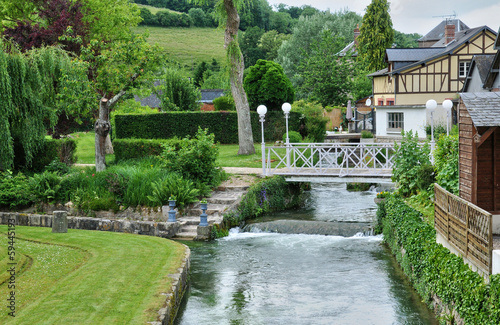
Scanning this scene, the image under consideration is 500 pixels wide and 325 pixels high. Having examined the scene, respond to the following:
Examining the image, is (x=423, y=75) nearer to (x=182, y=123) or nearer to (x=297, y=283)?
(x=182, y=123)

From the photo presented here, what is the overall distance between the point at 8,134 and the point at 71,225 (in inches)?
213

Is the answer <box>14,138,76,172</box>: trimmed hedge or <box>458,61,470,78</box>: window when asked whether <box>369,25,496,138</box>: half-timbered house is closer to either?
<box>458,61,470,78</box>: window

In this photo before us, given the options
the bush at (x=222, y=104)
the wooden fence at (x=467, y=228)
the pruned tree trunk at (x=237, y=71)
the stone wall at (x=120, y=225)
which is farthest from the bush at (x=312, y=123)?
the wooden fence at (x=467, y=228)

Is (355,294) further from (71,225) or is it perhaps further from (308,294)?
(71,225)

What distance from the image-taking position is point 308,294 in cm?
1187

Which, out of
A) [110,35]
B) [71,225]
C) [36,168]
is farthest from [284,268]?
[110,35]

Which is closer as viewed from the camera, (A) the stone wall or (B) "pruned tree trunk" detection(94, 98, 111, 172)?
(A) the stone wall

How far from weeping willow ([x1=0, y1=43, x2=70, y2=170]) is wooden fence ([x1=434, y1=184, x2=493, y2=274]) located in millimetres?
16085

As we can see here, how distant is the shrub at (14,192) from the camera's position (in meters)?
19.8

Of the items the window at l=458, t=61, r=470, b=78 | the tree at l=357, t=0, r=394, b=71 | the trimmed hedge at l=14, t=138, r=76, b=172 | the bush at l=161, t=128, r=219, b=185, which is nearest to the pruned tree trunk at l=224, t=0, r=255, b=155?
the bush at l=161, t=128, r=219, b=185

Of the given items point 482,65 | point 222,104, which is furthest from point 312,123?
point 482,65

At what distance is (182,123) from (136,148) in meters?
9.87

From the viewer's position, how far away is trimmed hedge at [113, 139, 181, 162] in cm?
2408

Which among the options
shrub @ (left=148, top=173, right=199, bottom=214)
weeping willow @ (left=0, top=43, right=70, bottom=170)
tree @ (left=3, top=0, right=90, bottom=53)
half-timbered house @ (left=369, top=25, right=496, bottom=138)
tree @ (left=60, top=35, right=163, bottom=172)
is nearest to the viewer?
shrub @ (left=148, top=173, right=199, bottom=214)
